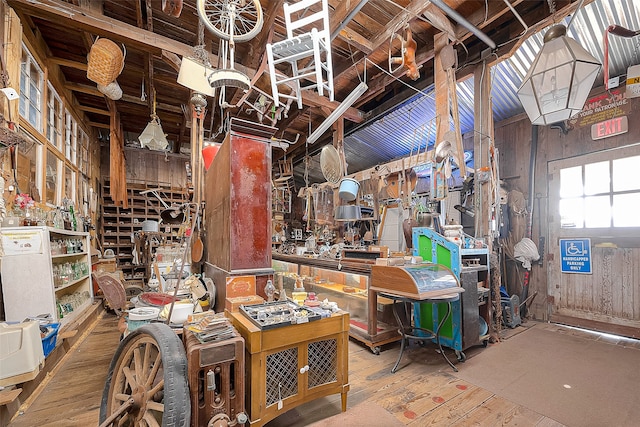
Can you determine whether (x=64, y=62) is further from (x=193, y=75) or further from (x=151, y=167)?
(x=151, y=167)

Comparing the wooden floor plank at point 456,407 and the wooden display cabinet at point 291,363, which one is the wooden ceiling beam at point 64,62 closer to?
the wooden display cabinet at point 291,363

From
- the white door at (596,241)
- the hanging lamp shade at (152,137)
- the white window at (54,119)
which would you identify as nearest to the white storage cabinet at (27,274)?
the white window at (54,119)

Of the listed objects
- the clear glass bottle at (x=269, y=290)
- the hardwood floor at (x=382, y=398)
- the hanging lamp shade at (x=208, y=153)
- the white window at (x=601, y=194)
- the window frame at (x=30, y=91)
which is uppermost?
the window frame at (x=30, y=91)

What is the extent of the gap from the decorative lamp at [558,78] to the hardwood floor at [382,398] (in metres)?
2.98

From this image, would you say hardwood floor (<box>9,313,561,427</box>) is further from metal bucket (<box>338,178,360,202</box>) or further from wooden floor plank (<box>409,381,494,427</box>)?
metal bucket (<box>338,178,360,202</box>)

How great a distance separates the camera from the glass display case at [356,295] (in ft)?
12.1

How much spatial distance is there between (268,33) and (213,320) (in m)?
3.82

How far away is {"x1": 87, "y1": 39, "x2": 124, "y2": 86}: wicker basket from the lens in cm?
346

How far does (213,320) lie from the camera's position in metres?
2.01

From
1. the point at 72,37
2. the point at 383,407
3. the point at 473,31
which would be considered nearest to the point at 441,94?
the point at 473,31

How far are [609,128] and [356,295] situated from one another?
5.07m

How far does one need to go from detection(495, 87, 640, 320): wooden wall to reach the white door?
11cm

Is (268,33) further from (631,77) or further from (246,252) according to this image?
(631,77)

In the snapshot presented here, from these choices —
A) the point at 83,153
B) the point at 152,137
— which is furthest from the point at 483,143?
the point at 83,153
